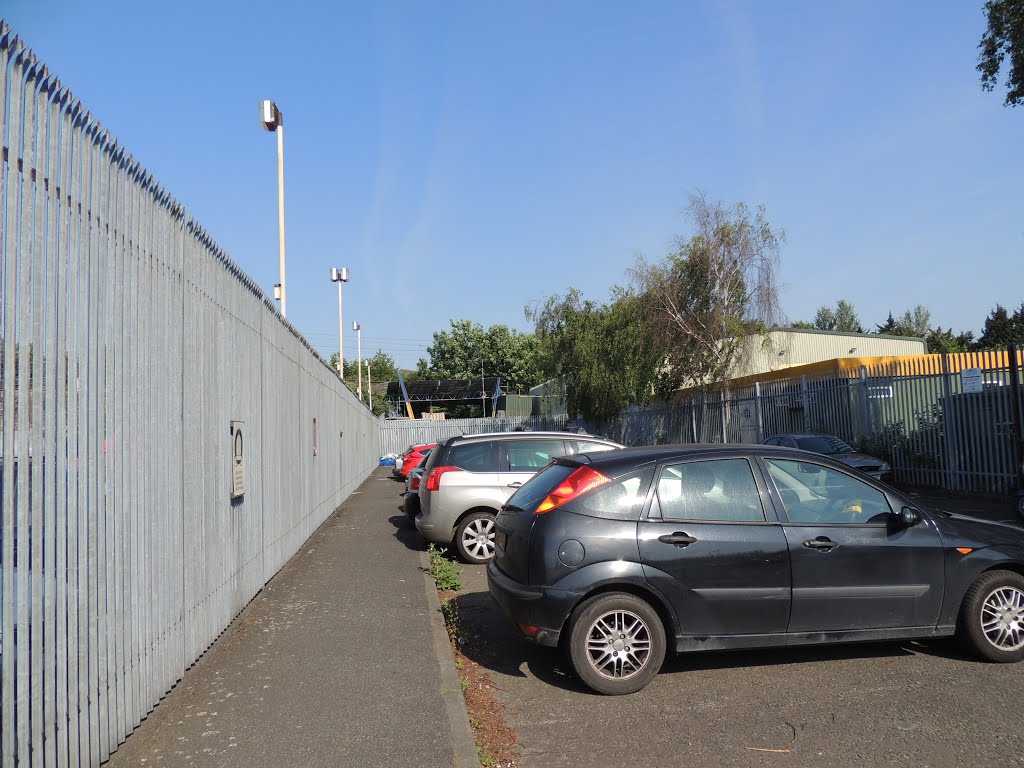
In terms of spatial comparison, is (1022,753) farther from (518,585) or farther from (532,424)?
(532,424)

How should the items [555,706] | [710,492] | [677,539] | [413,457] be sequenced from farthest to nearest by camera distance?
[413,457], [710,492], [677,539], [555,706]

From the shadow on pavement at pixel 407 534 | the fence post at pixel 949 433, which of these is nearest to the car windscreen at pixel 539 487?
the shadow on pavement at pixel 407 534

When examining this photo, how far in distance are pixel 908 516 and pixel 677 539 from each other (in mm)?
1689

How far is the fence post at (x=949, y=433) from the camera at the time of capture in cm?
1536

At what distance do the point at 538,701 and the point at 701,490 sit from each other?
1780mm

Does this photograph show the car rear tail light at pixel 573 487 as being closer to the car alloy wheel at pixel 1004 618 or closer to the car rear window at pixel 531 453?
the car alloy wheel at pixel 1004 618

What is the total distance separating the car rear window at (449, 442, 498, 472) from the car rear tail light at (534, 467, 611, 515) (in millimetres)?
4783

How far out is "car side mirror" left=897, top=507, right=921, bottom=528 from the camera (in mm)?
5375

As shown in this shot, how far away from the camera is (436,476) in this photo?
33.2ft

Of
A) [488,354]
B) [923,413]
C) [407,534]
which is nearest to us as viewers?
[407,534]

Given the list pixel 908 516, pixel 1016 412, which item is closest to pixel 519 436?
pixel 908 516

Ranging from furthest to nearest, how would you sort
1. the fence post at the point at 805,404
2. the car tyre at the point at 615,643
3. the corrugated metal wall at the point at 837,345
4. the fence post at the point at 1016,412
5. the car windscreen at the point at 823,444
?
the corrugated metal wall at the point at 837,345 → the fence post at the point at 805,404 → the car windscreen at the point at 823,444 → the fence post at the point at 1016,412 → the car tyre at the point at 615,643

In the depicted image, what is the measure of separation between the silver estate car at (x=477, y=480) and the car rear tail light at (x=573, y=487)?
4355 mm

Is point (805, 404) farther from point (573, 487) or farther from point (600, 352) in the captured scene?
point (573, 487)
